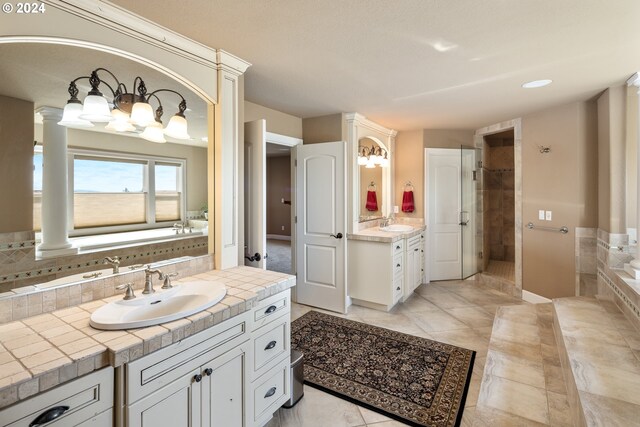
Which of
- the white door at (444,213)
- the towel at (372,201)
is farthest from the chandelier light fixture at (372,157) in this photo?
the white door at (444,213)

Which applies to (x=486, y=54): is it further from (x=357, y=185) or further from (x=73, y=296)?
(x=73, y=296)

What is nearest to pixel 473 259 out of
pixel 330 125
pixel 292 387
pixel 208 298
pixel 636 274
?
pixel 636 274

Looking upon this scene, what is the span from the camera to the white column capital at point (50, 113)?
4.66ft

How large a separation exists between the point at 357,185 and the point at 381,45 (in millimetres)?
1967

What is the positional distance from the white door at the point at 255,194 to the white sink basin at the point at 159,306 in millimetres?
689

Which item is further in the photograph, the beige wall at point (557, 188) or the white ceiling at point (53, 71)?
the beige wall at point (557, 188)

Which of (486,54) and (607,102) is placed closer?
(486,54)

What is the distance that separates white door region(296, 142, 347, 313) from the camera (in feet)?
11.4

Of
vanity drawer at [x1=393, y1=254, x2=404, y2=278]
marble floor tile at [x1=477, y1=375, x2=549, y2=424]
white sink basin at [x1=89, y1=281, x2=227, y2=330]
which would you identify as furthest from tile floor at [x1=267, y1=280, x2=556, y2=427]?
white sink basin at [x1=89, y1=281, x2=227, y2=330]

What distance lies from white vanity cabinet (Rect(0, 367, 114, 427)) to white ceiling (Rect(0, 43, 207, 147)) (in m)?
1.26

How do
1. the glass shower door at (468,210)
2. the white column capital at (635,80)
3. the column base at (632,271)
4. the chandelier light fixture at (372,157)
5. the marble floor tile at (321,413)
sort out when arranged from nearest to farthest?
1. the marble floor tile at (321,413)
2. the column base at (632,271)
3. the white column capital at (635,80)
4. the chandelier light fixture at (372,157)
5. the glass shower door at (468,210)

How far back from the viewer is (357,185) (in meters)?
3.80

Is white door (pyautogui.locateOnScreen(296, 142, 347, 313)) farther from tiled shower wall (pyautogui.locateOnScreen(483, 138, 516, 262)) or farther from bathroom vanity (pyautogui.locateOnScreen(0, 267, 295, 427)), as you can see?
tiled shower wall (pyautogui.locateOnScreen(483, 138, 516, 262))

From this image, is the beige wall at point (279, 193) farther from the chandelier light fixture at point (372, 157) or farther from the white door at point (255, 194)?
the white door at point (255, 194)
